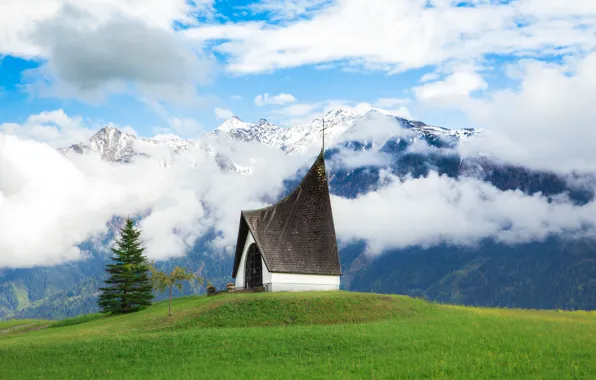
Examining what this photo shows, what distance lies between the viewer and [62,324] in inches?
2498

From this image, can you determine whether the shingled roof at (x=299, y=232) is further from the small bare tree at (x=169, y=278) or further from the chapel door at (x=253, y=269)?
the small bare tree at (x=169, y=278)

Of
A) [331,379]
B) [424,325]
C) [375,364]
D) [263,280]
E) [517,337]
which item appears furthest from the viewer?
[263,280]

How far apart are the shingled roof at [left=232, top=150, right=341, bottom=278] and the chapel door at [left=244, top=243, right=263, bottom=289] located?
234 centimetres

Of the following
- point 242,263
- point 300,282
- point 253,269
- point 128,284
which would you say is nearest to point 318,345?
point 300,282

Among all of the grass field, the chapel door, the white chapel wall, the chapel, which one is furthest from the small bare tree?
the white chapel wall

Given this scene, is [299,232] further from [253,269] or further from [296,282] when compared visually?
[253,269]

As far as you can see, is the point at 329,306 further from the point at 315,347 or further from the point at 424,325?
the point at 315,347

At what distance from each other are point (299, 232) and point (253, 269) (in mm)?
6248

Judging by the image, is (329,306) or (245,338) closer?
(245,338)

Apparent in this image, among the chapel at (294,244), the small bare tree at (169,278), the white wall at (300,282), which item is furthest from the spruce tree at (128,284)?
the white wall at (300,282)

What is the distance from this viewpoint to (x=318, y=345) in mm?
34719

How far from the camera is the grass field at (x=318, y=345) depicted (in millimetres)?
28312

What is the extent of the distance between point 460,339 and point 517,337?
2.93 meters

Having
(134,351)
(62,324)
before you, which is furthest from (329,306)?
(62,324)
